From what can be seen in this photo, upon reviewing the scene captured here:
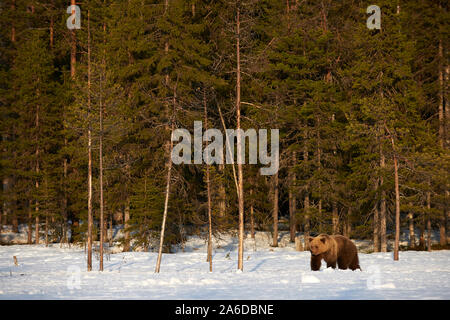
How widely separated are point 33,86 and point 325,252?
2634cm

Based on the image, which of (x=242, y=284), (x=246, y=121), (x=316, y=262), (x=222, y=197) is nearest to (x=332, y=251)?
(x=316, y=262)

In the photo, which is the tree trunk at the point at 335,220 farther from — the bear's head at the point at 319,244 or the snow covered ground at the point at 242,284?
A: the bear's head at the point at 319,244

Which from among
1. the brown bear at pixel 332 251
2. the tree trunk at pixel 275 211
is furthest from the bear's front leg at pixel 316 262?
the tree trunk at pixel 275 211

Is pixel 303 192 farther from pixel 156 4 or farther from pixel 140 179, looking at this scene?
pixel 156 4

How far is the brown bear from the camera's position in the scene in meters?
16.7

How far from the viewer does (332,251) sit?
677 inches

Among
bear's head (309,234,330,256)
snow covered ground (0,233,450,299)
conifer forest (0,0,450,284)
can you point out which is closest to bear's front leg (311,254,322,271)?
snow covered ground (0,233,450,299)

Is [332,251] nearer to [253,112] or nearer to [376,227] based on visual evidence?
[376,227]

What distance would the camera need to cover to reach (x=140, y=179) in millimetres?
29797

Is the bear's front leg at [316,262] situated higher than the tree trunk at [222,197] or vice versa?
the tree trunk at [222,197]

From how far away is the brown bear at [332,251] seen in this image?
16719 millimetres

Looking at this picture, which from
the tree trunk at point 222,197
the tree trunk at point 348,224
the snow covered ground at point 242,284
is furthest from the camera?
the tree trunk at point 348,224
